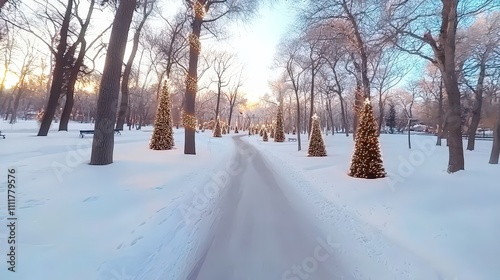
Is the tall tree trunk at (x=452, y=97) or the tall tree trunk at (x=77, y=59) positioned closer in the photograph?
the tall tree trunk at (x=452, y=97)

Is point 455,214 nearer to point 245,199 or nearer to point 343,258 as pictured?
point 343,258

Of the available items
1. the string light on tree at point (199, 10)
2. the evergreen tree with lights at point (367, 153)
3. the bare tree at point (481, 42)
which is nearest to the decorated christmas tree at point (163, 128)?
the string light on tree at point (199, 10)

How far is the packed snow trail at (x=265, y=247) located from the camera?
10.7 feet

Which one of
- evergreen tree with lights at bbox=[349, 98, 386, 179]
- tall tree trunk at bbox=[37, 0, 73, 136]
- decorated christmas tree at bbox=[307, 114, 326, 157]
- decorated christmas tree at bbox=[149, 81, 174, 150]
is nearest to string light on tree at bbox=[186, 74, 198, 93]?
decorated christmas tree at bbox=[149, 81, 174, 150]

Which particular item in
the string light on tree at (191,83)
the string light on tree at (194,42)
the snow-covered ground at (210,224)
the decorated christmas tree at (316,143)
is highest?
the string light on tree at (194,42)

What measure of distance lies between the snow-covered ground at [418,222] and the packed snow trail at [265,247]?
→ 0.40 metres

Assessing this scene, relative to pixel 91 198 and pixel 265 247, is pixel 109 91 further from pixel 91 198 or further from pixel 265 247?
pixel 265 247

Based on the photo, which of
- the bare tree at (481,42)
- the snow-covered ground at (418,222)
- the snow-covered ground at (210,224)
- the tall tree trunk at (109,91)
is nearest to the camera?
the snow-covered ground at (210,224)

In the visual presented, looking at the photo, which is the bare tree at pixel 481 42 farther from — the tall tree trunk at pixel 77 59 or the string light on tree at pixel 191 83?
the tall tree trunk at pixel 77 59

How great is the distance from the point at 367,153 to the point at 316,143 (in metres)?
6.95

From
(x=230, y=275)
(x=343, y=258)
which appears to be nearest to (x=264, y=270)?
(x=230, y=275)

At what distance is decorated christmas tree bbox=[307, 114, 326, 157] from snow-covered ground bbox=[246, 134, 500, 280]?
7298 millimetres

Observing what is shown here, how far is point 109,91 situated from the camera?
773 centimetres

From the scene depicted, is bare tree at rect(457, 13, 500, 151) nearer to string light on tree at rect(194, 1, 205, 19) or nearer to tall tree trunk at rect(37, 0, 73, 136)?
string light on tree at rect(194, 1, 205, 19)
